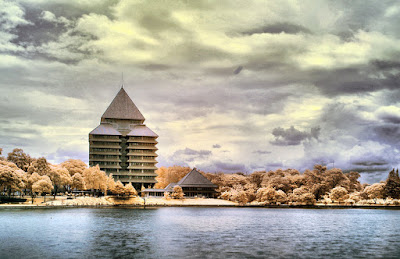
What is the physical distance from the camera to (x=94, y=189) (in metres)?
172

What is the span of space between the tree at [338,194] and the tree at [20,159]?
105 metres

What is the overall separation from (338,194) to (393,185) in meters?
19.3

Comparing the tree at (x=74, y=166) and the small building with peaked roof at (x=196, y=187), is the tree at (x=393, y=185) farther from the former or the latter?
the tree at (x=74, y=166)

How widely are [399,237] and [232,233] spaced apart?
25896 mm

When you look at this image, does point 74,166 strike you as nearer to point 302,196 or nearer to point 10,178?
point 10,178

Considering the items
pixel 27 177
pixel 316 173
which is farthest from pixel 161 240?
pixel 316 173

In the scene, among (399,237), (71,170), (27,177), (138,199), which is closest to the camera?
(399,237)

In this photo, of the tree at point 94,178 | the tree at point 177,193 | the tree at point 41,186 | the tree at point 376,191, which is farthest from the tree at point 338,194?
the tree at point 41,186

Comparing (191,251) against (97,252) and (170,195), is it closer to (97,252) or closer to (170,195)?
(97,252)

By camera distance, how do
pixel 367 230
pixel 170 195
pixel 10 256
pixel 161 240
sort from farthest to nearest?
pixel 170 195
pixel 367 230
pixel 161 240
pixel 10 256

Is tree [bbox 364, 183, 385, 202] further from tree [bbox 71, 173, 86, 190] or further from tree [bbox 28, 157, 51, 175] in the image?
tree [bbox 28, 157, 51, 175]

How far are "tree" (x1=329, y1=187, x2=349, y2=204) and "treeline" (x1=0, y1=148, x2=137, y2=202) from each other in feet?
241

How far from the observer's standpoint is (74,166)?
525 feet

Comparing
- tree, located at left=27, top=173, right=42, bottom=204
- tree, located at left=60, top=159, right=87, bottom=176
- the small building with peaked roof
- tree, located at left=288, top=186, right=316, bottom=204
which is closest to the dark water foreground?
tree, located at left=27, top=173, right=42, bottom=204
